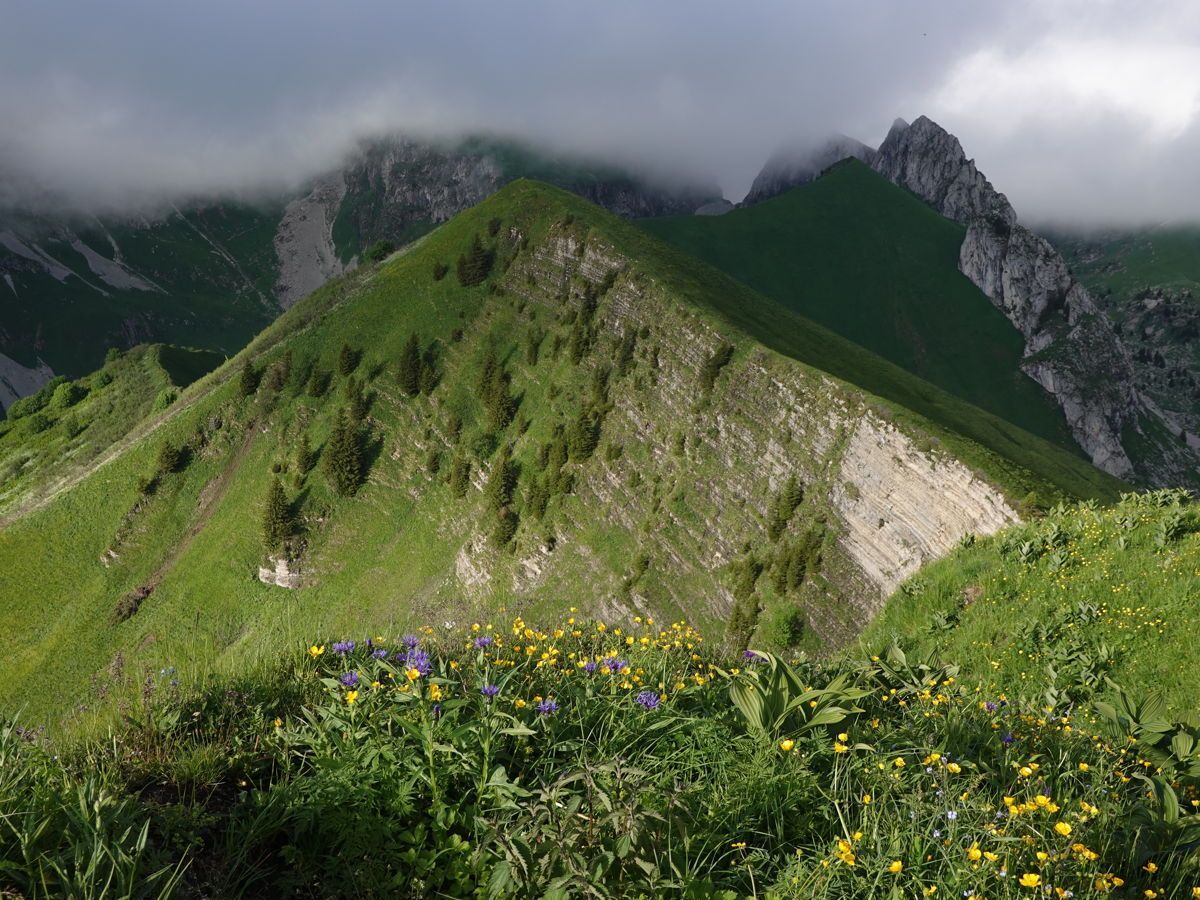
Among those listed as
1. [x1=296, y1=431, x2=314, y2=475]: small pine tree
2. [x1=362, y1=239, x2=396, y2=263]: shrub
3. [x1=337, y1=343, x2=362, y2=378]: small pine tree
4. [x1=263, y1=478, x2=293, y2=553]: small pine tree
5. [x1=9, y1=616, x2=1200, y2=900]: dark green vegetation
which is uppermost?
[x1=362, y1=239, x2=396, y2=263]: shrub

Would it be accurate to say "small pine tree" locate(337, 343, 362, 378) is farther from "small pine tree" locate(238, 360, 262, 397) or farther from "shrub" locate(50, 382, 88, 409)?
"shrub" locate(50, 382, 88, 409)

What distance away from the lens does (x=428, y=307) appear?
94938 mm

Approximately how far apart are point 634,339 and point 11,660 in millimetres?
83017

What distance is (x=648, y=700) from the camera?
212 inches

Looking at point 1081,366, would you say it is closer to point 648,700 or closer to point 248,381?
point 248,381

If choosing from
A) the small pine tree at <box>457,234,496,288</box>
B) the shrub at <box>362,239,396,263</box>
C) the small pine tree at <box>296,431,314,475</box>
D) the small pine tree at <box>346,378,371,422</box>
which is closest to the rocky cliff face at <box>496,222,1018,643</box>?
the small pine tree at <box>457,234,496,288</box>

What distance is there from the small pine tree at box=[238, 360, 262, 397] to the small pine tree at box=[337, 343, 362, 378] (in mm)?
12299

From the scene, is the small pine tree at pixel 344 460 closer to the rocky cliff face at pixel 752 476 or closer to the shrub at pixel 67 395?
the rocky cliff face at pixel 752 476

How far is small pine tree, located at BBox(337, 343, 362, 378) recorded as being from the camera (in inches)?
3558

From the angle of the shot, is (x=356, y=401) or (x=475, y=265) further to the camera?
(x=475, y=265)

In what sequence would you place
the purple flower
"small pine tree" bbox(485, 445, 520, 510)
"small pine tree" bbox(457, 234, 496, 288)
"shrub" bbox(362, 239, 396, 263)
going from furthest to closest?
"shrub" bbox(362, 239, 396, 263) < "small pine tree" bbox(457, 234, 496, 288) < "small pine tree" bbox(485, 445, 520, 510) < the purple flower

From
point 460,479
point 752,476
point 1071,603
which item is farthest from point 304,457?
point 1071,603

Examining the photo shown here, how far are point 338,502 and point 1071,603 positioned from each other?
8309cm

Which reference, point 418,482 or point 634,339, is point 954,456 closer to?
point 634,339
